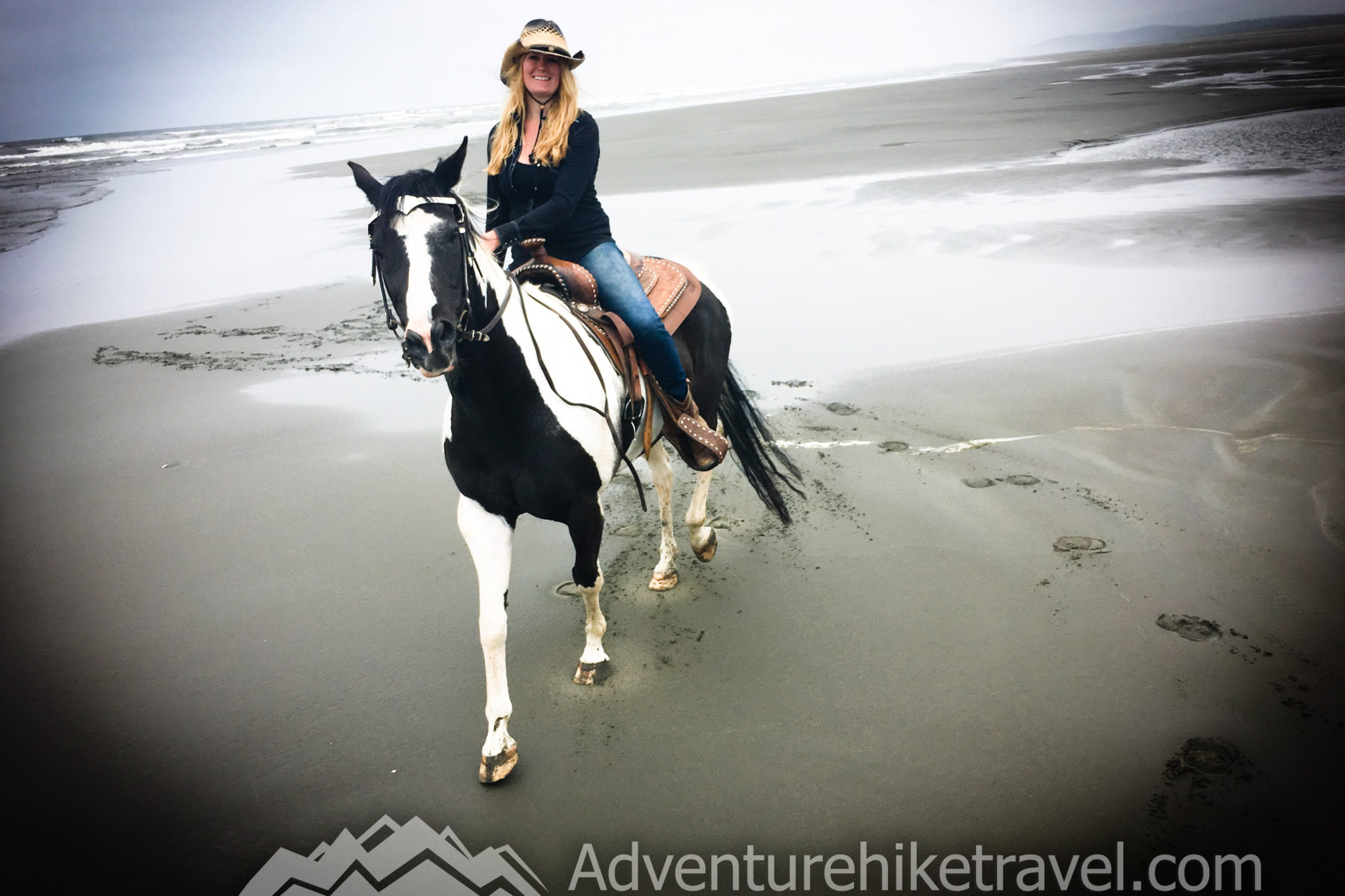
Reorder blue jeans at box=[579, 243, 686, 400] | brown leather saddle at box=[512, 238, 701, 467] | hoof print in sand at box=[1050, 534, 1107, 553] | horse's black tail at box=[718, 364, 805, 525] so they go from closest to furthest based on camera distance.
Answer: brown leather saddle at box=[512, 238, 701, 467]
blue jeans at box=[579, 243, 686, 400]
hoof print in sand at box=[1050, 534, 1107, 553]
horse's black tail at box=[718, 364, 805, 525]

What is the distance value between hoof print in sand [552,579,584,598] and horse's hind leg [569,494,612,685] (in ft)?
1.14

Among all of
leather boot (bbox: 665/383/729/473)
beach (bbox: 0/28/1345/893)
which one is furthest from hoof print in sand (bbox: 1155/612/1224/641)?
leather boot (bbox: 665/383/729/473)

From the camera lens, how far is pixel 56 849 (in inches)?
95.5

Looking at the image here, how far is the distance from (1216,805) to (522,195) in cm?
314

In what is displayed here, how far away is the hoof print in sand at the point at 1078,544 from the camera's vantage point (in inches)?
144

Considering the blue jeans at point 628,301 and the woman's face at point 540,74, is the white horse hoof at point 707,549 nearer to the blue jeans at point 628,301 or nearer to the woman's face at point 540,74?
the blue jeans at point 628,301

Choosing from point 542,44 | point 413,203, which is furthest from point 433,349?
point 542,44

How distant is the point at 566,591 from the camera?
3752mm

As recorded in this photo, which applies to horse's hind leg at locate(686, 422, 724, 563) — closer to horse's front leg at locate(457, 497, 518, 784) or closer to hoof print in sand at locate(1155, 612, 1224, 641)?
horse's front leg at locate(457, 497, 518, 784)

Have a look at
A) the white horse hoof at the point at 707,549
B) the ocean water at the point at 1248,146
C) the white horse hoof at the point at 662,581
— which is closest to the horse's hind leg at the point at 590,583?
the white horse hoof at the point at 662,581

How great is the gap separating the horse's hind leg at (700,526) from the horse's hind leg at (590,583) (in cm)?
73

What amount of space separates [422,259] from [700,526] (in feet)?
7.47

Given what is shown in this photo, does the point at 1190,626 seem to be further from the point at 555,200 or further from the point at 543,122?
the point at 543,122

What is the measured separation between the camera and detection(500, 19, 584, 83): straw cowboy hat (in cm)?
259
